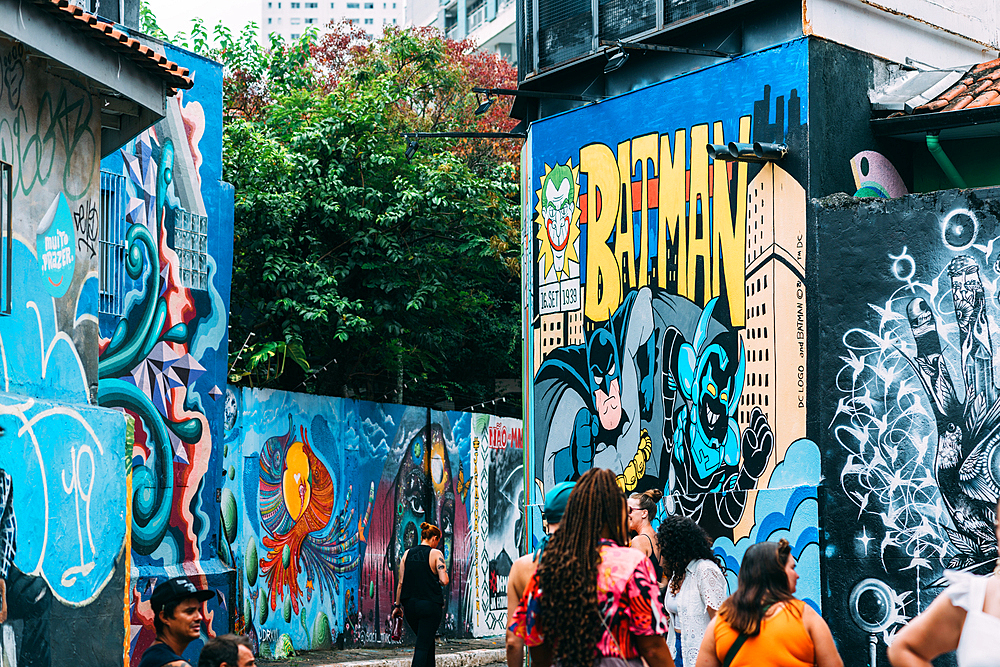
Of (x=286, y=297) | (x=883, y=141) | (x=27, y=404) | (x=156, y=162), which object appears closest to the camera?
(x=27, y=404)

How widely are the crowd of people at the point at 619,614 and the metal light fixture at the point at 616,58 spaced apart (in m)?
7.12

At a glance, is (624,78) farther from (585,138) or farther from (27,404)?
(27,404)

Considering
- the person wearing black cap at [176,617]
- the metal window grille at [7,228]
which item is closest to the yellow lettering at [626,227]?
the metal window grille at [7,228]

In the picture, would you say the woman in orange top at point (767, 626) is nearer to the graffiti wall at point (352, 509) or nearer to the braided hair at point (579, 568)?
the braided hair at point (579, 568)

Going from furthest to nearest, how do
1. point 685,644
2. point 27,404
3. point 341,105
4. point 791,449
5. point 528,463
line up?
point 341,105 < point 528,463 < point 791,449 < point 27,404 < point 685,644

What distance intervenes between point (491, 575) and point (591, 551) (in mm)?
14488

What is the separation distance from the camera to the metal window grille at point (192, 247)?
12.3 metres

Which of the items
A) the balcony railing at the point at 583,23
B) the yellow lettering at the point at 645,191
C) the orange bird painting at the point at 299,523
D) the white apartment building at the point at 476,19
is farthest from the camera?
the white apartment building at the point at 476,19

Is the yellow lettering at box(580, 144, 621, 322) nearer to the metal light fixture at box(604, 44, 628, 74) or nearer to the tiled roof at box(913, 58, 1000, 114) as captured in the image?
the metal light fixture at box(604, 44, 628, 74)

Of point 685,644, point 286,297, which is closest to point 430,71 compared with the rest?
point 286,297

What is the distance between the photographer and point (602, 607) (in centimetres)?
490

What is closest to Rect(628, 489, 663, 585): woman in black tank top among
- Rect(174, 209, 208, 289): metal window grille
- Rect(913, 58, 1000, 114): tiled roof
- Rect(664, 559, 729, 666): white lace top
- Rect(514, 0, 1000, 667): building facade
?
Rect(664, 559, 729, 666): white lace top

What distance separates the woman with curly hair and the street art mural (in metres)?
5.50

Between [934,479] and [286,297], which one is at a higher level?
[286,297]
